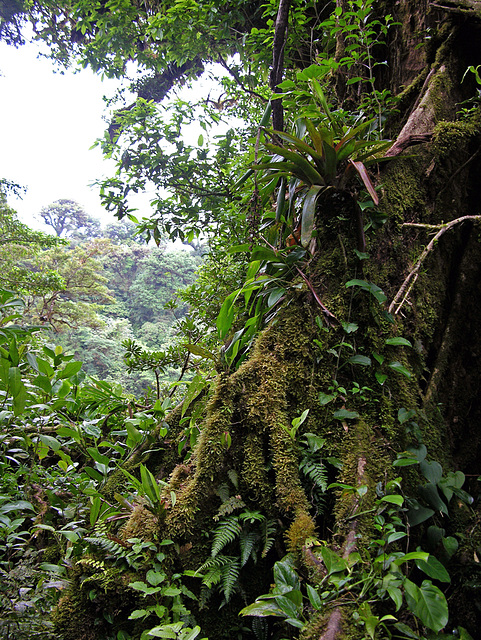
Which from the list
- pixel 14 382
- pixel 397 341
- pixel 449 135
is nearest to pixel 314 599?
pixel 397 341

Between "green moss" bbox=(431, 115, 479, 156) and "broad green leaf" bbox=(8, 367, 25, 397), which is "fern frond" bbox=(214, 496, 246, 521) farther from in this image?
"green moss" bbox=(431, 115, 479, 156)

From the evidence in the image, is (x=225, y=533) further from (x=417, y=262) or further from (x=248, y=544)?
(x=417, y=262)

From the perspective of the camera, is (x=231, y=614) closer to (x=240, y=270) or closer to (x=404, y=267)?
(x=404, y=267)

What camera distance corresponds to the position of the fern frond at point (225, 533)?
2.53 feet

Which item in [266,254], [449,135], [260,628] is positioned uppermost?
[449,135]

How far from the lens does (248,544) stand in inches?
31.6

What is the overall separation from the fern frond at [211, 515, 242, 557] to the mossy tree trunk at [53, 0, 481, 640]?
0.04 m

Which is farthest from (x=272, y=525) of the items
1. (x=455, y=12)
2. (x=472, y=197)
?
(x=455, y=12)

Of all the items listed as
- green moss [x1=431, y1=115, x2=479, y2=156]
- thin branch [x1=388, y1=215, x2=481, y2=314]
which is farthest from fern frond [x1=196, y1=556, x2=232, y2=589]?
green moss [x1=431, y1=115, x2=479, y2=156]

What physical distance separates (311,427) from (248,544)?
33cm

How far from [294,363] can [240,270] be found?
1.02 meters

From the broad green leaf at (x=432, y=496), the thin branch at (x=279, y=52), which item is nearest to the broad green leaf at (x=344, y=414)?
the broad green leaf at (x=432, y=496)

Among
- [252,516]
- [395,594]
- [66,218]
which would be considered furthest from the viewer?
[66,218]

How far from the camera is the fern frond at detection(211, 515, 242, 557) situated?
2.53 ft
